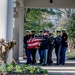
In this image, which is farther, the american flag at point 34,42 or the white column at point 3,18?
the american flag at point 34,42

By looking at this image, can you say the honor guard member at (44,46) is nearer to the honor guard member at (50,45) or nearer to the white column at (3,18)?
the honor guard member at (50,45)

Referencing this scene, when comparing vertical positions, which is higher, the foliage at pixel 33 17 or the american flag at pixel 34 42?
the foliage at pixel 33 17

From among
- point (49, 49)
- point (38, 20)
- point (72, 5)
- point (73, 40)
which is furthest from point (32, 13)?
point (49, 49)

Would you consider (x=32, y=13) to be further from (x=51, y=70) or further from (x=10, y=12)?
(x=10, y=12)

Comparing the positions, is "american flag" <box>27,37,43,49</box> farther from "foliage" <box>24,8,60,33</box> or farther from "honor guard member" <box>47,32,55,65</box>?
"foliage" <box>24,8,60,33</box>

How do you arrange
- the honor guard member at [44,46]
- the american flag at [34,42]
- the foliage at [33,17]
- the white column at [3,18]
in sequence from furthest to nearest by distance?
the foliage at [33,17], the american flag at [34,42], the honor guard member at [44,46], the white column at [3,18]

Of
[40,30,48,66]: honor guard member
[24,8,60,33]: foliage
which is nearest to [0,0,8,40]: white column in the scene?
[40,30,48,66]: honor guard member

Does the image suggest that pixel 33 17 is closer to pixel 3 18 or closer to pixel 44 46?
pixel 44 46

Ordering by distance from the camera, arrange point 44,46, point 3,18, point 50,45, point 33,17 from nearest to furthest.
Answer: point 3,18 < point 44,46 < point 50,45 < point 33,17

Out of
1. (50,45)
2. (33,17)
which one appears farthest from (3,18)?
(33,17)

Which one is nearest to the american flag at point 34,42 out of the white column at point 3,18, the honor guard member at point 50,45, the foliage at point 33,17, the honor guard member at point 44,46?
the honor guard member at point 44,46

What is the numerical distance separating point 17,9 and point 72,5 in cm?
320

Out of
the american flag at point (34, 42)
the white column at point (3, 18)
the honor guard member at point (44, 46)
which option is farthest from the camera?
the american flag at point (34, 42)

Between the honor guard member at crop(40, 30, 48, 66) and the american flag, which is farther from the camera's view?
the american flag
